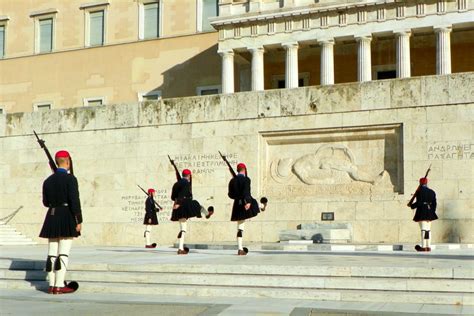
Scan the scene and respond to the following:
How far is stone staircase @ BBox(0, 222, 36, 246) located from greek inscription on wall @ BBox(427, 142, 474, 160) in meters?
13.0

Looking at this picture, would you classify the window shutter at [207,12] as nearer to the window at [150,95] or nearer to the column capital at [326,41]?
the window at [150,95]

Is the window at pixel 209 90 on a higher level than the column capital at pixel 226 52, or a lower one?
lower

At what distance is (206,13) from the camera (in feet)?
145

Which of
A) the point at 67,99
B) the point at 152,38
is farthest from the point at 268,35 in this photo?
the point at 67,99

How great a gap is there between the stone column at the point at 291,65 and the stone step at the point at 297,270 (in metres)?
29.6

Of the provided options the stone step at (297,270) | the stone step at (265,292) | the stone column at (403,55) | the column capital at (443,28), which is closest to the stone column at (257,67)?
the stone column at (403,55)

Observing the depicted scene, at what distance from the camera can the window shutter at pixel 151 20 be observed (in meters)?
45.7

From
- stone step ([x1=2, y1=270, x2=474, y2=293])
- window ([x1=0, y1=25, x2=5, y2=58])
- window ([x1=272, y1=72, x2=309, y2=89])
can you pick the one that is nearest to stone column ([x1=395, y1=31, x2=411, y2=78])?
window ([x1=272, y1=72, x2=309, y2=89])

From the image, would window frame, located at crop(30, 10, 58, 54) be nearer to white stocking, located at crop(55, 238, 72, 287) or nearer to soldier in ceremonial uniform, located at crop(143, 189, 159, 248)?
soldier in ceremonial uniform, located at crop(143, 189, 159, 248)

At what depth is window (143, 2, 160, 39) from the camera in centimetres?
4566

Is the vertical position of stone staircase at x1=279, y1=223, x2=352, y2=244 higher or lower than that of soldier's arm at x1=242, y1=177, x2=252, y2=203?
lower

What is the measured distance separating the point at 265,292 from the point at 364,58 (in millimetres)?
30766

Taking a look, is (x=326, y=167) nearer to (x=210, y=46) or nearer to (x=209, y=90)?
(x=209, y=90)

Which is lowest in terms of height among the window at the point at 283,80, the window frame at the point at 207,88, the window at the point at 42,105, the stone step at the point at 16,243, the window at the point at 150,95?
the stone step at the point at 16,243
